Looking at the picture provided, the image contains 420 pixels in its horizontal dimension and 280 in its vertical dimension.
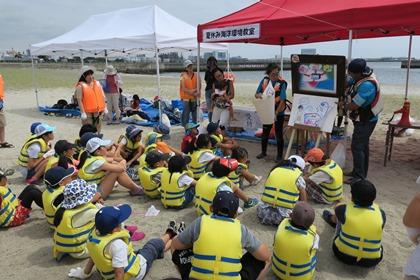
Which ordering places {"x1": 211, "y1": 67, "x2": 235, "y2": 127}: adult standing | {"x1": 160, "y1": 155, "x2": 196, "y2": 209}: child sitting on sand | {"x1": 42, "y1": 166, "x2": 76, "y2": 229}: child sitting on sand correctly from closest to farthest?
{"x1": 42, "y1": 166, "x2": 76, "y2": 229}: child sitting on sand → {"x1": 160, "y1": 155, "x2": 196, "y2": 209}: child sitting on sand → {"x1": 211, "y1": 67, "x2": 235, "y2": 127}: adult standing

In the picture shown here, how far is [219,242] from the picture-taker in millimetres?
2545

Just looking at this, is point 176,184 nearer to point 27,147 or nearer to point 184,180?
Result: point 184,180

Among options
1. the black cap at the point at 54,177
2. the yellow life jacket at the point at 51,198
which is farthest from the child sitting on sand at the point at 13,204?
the black cap at the point at 54,177

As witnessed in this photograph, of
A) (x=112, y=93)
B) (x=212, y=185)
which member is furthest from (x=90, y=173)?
A: (x=112, y=93)

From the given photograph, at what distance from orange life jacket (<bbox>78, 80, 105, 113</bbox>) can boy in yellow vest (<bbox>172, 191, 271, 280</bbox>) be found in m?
5.48

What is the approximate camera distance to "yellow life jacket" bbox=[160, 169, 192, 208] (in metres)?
4.54

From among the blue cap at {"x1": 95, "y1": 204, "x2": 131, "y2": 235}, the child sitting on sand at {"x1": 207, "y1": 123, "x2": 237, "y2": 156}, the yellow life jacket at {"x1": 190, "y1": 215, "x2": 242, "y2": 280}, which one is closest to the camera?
the yellow life jacket at {"x1": 190, "y1": 215, "x2": 242, "y2": 280}

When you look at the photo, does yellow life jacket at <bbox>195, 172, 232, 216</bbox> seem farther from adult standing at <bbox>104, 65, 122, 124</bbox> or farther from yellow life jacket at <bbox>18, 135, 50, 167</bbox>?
adult standing at <bbox>104, 65, 122, 124</bbox>

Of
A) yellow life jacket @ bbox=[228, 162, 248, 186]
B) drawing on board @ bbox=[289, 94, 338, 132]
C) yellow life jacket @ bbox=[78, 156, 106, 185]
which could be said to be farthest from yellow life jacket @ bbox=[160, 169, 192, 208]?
drawing on board @ bbox=[289, 94, 338, 132]

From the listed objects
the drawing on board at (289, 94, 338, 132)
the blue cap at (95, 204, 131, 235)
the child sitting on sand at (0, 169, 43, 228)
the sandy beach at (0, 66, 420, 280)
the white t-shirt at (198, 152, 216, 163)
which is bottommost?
the sandy beach at (0, 66, 420, 280)

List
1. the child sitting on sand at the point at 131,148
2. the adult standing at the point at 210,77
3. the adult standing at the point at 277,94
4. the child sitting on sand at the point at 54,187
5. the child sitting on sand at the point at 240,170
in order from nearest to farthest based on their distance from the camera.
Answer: the child sitting on sand at the point at 54,187 < the child sitting on sand at the point at 240,170 < the child sitting on sand at the point at 131,148 < the adult standing at the point at 277,94 < the adult standing at the point at 210,77

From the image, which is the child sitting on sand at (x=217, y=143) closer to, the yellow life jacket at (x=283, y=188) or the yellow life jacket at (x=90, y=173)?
the yellow life jacket at (x=90, y=173)

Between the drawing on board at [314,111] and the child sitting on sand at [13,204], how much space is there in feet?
13.8

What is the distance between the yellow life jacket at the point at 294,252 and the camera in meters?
2.97
